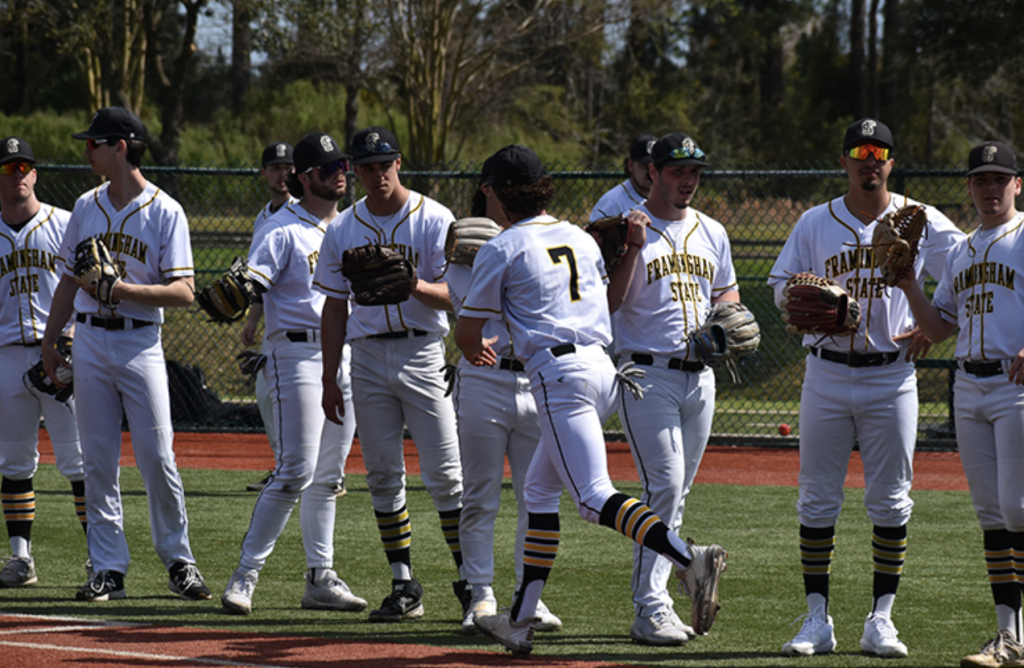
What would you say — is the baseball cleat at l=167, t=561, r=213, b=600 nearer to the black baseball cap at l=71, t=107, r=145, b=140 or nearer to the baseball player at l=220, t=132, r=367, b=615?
the baseball player at l=220, t=132, r=367, b=615

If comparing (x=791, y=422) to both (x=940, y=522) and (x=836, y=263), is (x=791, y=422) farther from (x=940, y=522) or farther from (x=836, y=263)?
(x=836, y=263)

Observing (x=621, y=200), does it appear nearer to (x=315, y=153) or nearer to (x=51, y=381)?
(x=315, y=153)

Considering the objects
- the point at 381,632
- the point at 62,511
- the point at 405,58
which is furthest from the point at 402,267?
the point at 405,58

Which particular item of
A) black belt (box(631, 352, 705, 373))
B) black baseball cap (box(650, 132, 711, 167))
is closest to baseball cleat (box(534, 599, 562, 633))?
black belt (box(631, 352, 705, 373))

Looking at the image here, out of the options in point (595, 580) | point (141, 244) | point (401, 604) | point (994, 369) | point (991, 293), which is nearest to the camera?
point (994, 369)

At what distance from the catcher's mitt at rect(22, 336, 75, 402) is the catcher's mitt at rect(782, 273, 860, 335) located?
12.3ft

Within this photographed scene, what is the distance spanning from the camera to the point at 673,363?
5.38m

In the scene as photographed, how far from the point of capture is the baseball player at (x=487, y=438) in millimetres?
5387

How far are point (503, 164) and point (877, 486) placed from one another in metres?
2.14

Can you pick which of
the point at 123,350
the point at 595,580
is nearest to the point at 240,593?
the point at 123,350

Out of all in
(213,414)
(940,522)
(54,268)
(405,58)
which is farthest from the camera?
(405,58)

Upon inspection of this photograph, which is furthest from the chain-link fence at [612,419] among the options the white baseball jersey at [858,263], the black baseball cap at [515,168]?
the black baseball cap at [515,168]

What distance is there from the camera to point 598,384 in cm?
484

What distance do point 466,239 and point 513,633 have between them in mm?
1769
